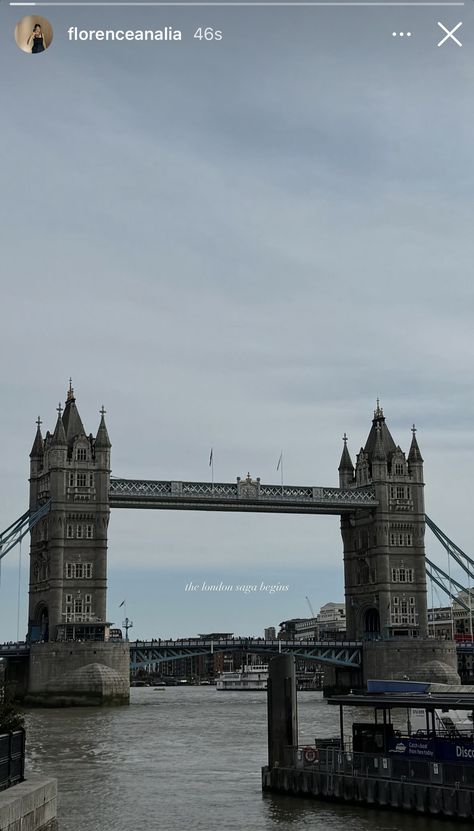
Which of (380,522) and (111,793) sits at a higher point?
(380,522)

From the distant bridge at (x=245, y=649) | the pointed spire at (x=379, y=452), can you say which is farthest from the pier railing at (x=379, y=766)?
the pointed spire at (x=379, y=452)

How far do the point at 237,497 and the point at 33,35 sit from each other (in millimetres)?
108805

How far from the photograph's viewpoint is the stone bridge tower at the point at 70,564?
110 m

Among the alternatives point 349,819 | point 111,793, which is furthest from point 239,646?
point 349,819

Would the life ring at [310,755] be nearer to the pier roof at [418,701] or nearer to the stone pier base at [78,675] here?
the pier roof at [418,701]

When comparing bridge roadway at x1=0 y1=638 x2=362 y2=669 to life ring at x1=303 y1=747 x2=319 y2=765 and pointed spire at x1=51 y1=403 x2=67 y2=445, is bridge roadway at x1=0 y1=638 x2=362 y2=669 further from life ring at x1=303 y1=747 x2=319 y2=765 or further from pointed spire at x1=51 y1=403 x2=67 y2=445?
life ring at x1=303 y1=747 x2=319 y2=765

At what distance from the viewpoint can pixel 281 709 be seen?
41312mm

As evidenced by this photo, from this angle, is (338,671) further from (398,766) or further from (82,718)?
(398,766)

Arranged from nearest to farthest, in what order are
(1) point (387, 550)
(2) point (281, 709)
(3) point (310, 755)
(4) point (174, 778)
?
(3) point (310, 755), (2) point (281, 709), (4) point (174, 778), (1) point (387, 550)

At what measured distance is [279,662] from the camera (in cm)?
4175

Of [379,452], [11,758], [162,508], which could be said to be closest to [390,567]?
[379,452]

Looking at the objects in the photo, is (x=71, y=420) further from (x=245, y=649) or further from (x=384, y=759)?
(x=384, y=759)

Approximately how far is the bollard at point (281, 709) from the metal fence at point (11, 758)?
12.5m

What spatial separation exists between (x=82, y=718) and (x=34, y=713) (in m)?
10.3
